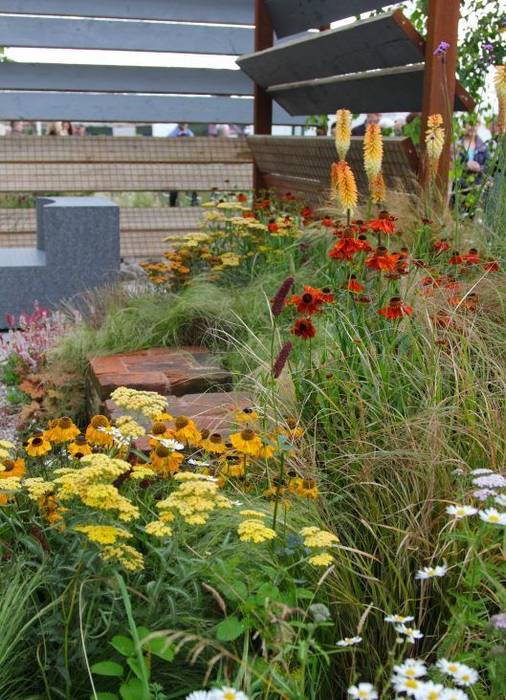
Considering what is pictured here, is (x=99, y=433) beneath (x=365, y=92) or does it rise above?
beneath

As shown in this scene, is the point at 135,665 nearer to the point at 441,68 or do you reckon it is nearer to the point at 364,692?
the point at 364,692

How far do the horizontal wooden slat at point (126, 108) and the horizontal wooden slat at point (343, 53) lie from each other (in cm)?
208

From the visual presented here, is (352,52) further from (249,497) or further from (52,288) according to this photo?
(249,497)

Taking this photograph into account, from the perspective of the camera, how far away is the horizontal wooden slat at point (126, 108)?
28.8 feet

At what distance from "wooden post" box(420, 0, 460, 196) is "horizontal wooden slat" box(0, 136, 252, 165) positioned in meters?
3.43

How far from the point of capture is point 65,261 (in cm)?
614

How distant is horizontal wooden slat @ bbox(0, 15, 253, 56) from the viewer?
332 inches

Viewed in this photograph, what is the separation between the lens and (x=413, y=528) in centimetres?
210

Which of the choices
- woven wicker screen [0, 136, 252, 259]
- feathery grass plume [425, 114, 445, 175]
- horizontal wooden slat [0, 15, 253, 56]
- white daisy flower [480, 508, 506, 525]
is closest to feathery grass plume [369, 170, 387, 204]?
feathery grass plume [425, 114, 445, 175]

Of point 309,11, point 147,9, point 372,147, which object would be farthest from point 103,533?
point 147,9

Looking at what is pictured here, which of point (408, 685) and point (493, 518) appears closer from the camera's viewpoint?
point (408, 685)

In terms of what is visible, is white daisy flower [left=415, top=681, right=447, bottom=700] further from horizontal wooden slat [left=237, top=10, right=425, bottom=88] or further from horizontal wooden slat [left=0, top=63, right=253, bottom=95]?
horizontal wooden slat [left=0, top=63, right=253, bottom=95]

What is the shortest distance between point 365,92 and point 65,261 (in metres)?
2.12

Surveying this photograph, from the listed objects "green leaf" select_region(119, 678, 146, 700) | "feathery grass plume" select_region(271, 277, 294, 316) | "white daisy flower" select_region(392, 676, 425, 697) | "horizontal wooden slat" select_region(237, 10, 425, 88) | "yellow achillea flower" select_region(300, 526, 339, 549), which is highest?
"horizontal wooden slat" select_region(237, 10, 425, 88)
